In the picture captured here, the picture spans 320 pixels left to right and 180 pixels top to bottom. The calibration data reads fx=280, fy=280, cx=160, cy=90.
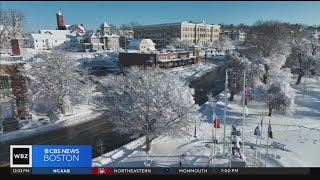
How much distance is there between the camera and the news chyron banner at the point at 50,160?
28.8 ft

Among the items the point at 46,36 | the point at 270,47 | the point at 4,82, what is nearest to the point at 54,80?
the point at 4,82

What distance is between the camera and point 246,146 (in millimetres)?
15617

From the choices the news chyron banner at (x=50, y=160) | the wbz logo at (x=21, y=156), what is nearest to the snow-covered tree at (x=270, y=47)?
the news chyron banner at (x=50, y=160)

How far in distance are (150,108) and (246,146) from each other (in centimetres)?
576

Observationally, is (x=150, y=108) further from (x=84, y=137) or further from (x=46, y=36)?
(x=46, y=36)

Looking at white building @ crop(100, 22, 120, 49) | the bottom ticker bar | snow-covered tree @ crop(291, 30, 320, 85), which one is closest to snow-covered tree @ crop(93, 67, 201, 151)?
the bottom ticker bar

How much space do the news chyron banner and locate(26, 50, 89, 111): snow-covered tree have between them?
14146mm

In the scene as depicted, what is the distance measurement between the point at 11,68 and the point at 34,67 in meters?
2.56

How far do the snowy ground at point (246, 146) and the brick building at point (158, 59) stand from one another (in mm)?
24026

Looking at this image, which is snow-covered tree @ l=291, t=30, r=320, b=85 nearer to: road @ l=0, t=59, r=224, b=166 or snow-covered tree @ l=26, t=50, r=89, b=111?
road @ l=0, t=59, r=224, b=166

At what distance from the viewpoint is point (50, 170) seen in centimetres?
880

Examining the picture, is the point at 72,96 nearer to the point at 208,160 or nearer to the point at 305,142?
the point at 208,160

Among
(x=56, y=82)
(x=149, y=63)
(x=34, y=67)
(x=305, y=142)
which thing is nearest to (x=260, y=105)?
(x=305, y=142)

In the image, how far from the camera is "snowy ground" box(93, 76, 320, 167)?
13484mm
